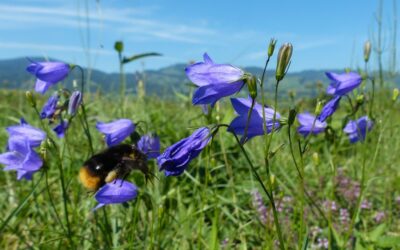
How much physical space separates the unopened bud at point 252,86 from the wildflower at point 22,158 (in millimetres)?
1361

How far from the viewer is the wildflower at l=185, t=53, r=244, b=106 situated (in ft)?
5.66

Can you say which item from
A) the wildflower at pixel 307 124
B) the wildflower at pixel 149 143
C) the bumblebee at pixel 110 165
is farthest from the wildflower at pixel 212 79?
the wildflower at pixel 307 124

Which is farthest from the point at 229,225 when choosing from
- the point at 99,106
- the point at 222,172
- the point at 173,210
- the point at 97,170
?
the point at 99,106

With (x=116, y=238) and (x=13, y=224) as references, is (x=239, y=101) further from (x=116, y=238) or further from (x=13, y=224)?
(x=13, y=224)

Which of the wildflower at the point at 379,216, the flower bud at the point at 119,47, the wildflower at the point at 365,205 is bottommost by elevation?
the wildflower at the point at 379,216

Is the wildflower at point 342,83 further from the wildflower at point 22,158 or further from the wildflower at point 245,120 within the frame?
the wildflower at point 22,158

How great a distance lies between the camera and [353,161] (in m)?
4.76

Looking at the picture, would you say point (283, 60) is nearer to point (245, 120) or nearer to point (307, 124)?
point (245, 120)

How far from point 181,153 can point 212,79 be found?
0.25 m

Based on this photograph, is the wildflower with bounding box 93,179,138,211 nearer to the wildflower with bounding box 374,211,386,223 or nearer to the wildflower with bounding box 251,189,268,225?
the wildflower with bounding box 251,189,268,225

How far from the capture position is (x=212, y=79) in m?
1.73

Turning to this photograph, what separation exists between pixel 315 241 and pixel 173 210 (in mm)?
900

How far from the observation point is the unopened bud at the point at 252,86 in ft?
5.30

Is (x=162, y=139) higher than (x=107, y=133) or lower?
lower
